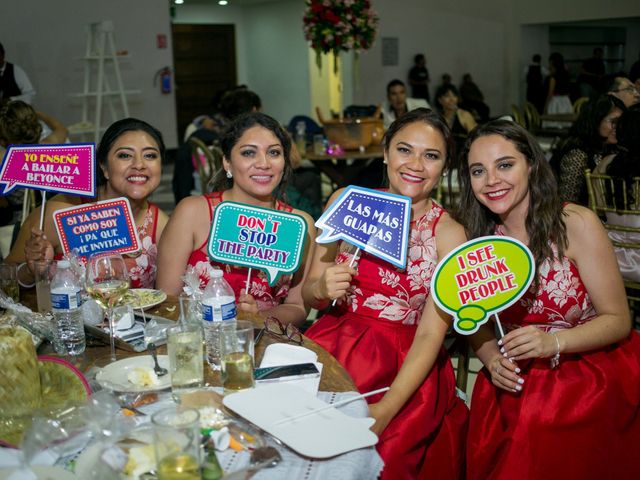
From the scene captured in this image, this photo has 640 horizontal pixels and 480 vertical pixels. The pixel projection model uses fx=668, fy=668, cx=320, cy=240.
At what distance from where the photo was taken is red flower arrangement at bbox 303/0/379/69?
570 centimetres

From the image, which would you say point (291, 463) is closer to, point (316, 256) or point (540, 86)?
point (316, 256)

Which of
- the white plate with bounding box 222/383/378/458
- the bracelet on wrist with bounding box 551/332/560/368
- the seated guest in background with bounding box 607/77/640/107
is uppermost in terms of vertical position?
the seated guest in background with bounding box 607/77/640/107

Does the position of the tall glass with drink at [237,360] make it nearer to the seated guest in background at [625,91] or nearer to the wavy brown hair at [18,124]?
the wavy brown hair at [18,124]

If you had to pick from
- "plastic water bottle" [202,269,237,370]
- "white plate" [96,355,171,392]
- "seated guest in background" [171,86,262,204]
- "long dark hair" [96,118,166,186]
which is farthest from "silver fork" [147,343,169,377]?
"seated guest in background" [171,86,262,204]

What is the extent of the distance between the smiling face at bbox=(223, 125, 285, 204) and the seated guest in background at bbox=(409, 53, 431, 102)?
9781 millimetres

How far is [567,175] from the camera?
3.65m

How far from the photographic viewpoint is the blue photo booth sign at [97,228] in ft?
7.09

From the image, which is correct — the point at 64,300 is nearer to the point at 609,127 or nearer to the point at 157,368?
the point at 157,368

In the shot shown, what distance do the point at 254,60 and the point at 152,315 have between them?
1163 centimetres

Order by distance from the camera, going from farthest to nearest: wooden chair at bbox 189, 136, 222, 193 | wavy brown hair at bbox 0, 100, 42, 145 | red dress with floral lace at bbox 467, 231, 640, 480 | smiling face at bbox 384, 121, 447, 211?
wooden chair at bbox 189, 136, 222, 193, wavy brown hair at bbox 0, 100, 42, 145, smiling face at bbox 384, 121, 447, 211, red dress with floral lace at bbox 467, 231, 640, 480

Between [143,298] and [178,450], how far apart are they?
1.05 metres

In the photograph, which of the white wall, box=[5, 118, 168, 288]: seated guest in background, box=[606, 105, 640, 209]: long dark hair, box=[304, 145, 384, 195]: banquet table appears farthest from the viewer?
the white wall

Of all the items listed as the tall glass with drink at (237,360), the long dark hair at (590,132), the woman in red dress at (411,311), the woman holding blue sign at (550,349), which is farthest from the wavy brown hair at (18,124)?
the long dark hair at (590,132)

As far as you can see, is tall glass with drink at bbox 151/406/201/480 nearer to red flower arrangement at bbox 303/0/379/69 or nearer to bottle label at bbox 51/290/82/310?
bottle label at bbox 51/290/82/310
